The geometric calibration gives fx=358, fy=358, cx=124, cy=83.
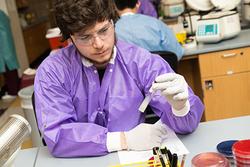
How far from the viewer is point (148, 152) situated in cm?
116

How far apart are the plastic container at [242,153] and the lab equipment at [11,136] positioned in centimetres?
51

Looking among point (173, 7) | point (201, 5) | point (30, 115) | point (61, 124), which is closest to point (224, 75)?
point (201, 5)

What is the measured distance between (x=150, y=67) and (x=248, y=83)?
1.38 meters

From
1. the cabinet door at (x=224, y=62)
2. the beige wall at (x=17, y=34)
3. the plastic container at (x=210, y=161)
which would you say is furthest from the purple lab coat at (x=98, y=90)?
the beige wall at (x=17, y=34)

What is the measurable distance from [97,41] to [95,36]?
2 cm

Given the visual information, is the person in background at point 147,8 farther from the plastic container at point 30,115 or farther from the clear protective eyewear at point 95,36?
the clear protective eyewear at point 95,36

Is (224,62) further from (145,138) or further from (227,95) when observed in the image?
(145,138)

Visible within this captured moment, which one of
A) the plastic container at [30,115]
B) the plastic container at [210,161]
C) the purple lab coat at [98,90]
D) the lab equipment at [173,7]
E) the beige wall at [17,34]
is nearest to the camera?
the plastic container at [210,161]

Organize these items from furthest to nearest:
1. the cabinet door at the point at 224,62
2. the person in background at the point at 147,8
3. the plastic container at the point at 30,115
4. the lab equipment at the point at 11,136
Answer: the person in background at the point at 147,8 < the plastic container at the point at 30,115 < the cabinet door at the point at 224,62 < the lab equipment at the point at 11,136

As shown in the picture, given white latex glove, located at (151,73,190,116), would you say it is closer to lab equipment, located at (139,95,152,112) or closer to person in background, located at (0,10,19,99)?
lab equipment, located at (139,95,152,112)

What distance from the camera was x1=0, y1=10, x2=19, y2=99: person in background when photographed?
460 cm

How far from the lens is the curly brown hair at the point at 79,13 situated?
1222 millimetres

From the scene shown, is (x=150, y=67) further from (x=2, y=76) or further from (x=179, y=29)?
(x=2, y=76)

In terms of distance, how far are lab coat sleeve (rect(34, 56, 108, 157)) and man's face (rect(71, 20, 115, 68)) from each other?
0.43 ft
